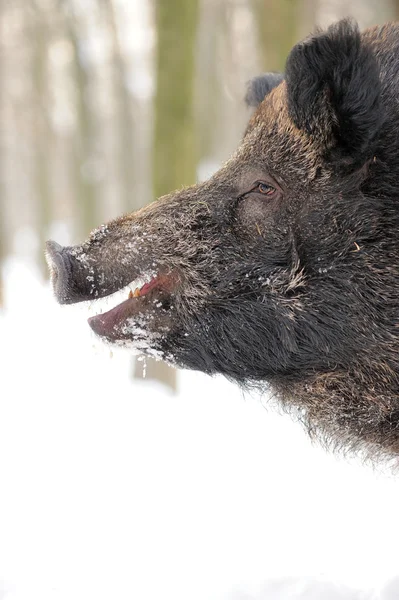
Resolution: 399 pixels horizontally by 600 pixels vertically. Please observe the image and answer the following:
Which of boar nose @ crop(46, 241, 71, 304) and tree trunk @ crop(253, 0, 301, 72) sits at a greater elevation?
tree trunk @ crop(253, 0, 301, 72)

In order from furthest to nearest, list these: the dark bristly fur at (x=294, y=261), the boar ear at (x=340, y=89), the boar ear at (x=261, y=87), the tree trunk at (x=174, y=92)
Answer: the tree trunk at (x=174, y=92) < the boar ear at (x=261, y=87) < the dark bristly fur at (x=294, y=261) < the boar ear at (x=340, y=89)

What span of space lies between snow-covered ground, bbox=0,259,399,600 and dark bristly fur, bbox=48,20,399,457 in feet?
1.43

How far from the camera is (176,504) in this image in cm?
420

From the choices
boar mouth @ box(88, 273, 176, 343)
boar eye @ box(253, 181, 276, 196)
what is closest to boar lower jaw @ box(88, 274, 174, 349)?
boar mouth @ box(88, 273, 176, 343)

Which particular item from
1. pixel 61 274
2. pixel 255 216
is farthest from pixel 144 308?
pixel 255 216

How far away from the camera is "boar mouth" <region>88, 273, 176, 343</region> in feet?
10.7

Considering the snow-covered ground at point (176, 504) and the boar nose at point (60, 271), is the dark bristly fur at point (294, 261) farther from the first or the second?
the snow-covered ground at point (176, 504)

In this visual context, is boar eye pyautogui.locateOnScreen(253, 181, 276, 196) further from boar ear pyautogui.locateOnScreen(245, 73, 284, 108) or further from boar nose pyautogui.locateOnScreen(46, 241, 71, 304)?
boar nose pyautogui.locateOnScreen(46, 241, 71, 304)

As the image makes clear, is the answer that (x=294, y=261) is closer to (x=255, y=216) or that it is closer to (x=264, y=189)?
(x=255, y=216)

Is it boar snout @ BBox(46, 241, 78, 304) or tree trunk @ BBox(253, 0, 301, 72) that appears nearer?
boar snout @ BBox(46, 241, 78, 304)

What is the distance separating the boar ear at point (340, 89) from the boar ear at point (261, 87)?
869mm

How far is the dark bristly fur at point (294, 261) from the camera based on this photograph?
9.96ft

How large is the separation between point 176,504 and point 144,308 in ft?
5.16

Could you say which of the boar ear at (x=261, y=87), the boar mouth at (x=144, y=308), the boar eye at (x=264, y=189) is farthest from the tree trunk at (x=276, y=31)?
the boar mouth at (x=144, y=308)
